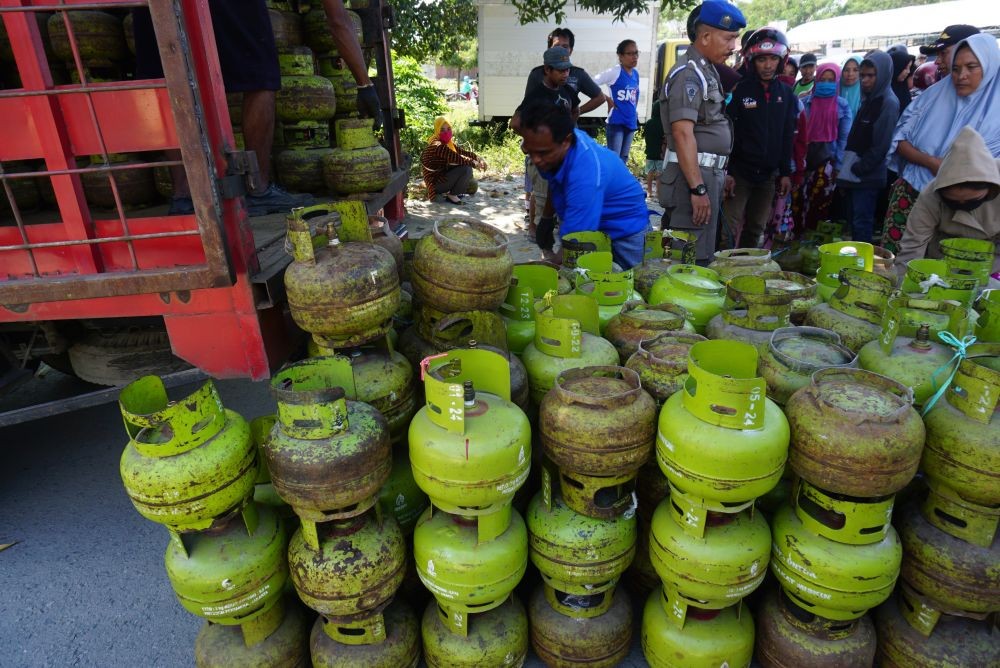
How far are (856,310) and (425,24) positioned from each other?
9023 mm

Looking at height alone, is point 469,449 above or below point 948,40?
below

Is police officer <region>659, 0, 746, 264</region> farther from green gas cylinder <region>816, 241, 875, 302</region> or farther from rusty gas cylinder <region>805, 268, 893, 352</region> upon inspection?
rusty gas cylinder <region>805, 268, 893, 352</region>

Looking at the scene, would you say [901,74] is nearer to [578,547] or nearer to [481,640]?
[578,547]

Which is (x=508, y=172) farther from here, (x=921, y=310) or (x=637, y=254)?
(x=921, y=310)

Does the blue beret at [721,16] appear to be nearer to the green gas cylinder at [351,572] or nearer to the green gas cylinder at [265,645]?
the green gas cylinder at [351,572]

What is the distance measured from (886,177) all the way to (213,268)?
662 centimetres

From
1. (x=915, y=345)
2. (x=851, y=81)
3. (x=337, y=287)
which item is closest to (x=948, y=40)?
(x=851, y=81)

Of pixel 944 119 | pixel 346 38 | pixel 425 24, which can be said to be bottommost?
pixel 944 119

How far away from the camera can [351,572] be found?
2.05m

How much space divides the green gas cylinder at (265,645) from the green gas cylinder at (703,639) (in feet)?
4.56

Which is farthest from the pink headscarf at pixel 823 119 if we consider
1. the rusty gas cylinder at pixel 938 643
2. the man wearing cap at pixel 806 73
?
the rusty gas cylinder at pixel 938 643

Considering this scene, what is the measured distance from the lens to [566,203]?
4.04 meters

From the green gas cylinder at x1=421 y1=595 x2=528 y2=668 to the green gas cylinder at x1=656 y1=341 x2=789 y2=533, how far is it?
2.94 ft

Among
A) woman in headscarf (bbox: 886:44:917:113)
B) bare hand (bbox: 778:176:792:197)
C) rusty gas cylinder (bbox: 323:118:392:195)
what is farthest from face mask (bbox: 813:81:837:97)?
rusty gas cylinder (bbox: 323:118:392:195)
